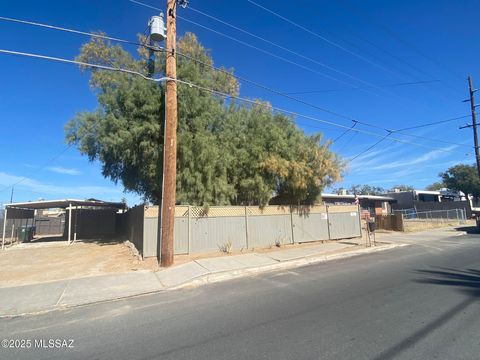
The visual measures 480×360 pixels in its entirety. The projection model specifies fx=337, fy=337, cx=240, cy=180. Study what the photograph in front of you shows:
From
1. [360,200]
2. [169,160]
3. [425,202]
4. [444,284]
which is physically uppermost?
[425,202]

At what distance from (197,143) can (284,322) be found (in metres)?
9.55

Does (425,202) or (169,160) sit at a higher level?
(425,202)

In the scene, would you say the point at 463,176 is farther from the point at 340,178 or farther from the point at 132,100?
the point at 132,100

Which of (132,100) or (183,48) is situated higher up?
(183,48)

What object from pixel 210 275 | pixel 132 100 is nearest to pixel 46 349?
pixel 210 275

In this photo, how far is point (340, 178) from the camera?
17.8 m

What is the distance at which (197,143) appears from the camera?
46.3ft

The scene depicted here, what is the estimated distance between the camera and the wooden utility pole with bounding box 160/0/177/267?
11.6m

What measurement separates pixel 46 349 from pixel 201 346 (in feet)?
7.94

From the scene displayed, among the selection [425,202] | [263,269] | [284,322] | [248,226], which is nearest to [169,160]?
[263,269]

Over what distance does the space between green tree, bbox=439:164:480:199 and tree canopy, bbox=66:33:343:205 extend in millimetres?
60520

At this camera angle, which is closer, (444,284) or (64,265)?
(444,284)

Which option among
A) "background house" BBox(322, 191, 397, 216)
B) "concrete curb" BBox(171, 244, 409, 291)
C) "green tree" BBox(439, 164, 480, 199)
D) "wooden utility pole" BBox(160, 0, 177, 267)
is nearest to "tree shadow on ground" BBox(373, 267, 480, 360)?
"concrete curb" BBox(171, 244, 409, 291)

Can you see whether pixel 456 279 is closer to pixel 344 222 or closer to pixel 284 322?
pixel 284 322
